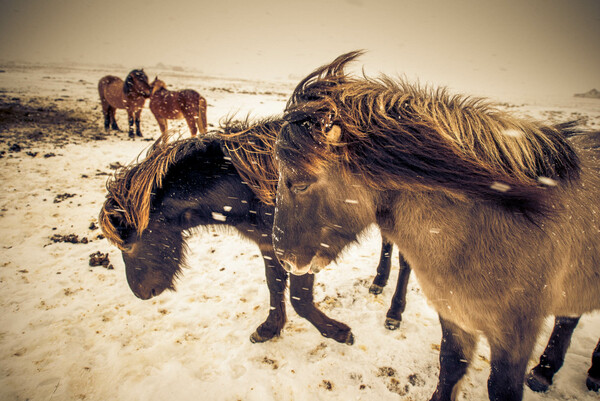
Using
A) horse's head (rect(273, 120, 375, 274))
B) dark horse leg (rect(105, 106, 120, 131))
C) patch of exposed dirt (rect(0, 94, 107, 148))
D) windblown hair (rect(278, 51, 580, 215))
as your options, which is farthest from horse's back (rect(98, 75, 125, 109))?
windblown hair (rect(278, 51, 580, 215))

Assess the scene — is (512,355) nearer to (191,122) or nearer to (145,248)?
(145,248)

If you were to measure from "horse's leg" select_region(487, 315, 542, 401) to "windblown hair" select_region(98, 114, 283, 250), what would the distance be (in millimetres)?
1914

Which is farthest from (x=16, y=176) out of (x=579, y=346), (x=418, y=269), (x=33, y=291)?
(x=579, y=346)

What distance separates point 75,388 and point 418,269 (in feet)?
11.2

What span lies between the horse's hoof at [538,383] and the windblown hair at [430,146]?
233cm

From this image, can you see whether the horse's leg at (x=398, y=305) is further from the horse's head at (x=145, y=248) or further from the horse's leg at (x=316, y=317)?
the horse's head at (x=145, y=248)

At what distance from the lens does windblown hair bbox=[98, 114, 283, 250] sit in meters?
2.24

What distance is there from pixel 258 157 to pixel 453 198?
159cm

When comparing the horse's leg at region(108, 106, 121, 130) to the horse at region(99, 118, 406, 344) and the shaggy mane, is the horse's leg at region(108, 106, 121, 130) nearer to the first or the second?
the horse at region(99, 118, 406, 344)

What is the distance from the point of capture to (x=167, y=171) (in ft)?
7.64

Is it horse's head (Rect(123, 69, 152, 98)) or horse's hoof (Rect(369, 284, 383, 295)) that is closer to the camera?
horse's hoof (Rect(369, 284, 383, 295))

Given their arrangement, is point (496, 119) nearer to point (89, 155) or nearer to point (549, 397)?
point (549, 397)

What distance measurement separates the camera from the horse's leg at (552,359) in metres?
2.40

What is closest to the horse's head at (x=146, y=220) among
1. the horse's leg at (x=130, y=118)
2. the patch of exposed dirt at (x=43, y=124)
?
the patch of exposed dirt at (x=43, y=124)
